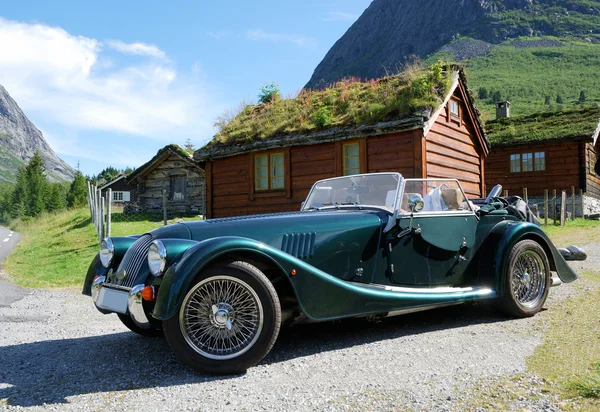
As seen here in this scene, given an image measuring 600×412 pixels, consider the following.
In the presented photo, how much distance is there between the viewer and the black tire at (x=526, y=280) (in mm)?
5195

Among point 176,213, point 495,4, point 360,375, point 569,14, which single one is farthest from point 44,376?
point 495,4

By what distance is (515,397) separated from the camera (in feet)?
9.57

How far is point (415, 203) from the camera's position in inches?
187

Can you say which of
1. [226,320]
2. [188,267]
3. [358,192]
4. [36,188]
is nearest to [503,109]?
[358,192]

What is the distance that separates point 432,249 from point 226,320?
7.64 feet

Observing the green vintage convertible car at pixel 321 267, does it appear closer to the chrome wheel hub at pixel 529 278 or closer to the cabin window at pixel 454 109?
the chrome wheel hub at pixel 529 278

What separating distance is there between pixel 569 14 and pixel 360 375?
5973 inches

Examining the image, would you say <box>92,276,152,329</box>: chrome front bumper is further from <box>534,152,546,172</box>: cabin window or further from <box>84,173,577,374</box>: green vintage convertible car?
<box>534,152,546,172</box>: cabin window

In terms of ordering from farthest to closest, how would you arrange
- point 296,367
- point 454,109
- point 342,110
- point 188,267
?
point 454,109 < point 342,110 < point 296,367 < point 188,267

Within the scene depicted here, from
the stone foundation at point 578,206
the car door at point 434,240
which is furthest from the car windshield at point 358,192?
the stone foundation at point 578,206

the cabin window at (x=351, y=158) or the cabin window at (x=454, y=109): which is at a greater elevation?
the cabin window at (x=454, y=109)

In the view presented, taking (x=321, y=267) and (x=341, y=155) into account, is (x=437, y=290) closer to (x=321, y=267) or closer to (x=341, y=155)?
(x=321, y=267)

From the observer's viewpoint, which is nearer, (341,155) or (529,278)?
(529,278)

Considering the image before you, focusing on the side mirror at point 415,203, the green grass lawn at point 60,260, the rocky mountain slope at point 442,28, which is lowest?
the green grass lawn at point 60,260
